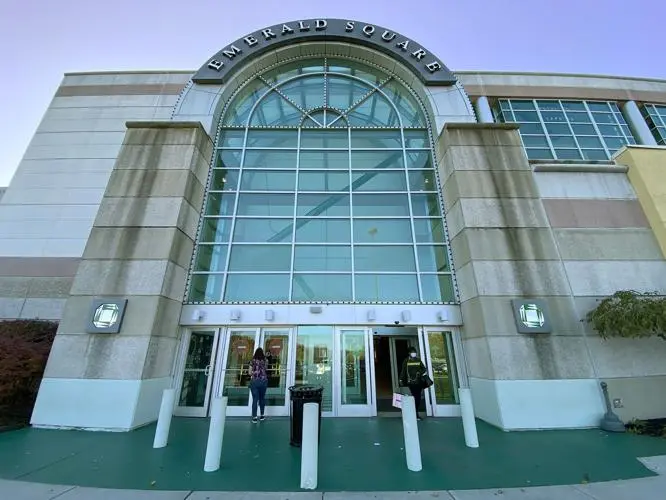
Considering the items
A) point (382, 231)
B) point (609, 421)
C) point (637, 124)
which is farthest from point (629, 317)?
point (637, 124)

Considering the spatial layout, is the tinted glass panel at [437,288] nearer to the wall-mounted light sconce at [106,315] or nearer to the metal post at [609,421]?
the metal post at [609,421]

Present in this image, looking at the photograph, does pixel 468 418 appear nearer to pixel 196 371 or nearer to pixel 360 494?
pixel 360 494

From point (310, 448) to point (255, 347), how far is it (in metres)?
5.01

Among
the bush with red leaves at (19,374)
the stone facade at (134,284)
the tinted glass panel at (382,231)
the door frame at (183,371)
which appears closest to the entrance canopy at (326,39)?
the stone facade at (134,284)

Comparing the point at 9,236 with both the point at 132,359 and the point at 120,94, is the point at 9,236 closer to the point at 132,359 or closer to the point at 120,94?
the point at 120,94

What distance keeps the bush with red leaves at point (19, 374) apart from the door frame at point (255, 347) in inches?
181

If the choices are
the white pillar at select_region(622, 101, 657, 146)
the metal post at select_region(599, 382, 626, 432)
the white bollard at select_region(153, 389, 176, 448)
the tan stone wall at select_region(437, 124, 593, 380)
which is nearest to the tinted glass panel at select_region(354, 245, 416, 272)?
the tan stone wall at select_region(437, 124, 593, 380)

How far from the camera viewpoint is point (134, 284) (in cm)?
820

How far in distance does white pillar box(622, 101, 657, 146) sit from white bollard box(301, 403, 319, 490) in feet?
65.1

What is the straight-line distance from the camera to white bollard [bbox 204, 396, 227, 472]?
4.72 m

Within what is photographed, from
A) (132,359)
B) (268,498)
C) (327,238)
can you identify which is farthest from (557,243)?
(132,359)

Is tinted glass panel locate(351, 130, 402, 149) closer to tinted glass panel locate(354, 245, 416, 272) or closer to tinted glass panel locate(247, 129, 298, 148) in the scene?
tinted glass panel locate(247, 129, 298, 148)

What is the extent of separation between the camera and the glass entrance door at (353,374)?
8.43 metres

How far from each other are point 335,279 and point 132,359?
19.6 ft
